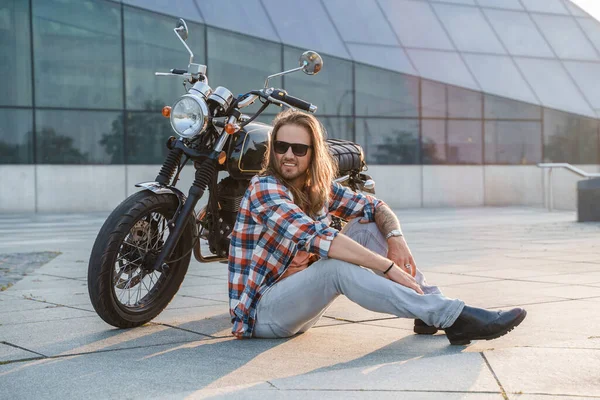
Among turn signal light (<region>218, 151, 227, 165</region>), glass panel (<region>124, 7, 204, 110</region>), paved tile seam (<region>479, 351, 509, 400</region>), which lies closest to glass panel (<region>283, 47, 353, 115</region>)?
glass panel (<region>124, 7, 204, 110</region>)

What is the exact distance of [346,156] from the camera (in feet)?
20.7

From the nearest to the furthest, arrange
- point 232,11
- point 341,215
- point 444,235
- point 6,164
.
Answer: point 341,215, point 444,235, point 6,164, point 232,11

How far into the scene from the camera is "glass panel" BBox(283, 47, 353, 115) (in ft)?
73.7

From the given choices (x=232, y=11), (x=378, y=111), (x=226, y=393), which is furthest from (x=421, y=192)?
(x=226, y=393)

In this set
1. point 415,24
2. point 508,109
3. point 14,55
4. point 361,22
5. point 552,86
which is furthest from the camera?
point 552,86

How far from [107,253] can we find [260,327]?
830 millimetres

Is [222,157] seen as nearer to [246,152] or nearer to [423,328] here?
[246,152]

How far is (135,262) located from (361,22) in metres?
19.2

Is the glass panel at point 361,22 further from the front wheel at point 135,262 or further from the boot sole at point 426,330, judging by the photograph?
the boot sole at point 426,330

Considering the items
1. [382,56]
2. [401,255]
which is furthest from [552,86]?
[401,255]

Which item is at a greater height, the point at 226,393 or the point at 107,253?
the point at 107,253

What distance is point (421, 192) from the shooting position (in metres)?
23.9

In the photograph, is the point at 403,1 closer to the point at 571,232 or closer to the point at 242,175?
the point at 571,232

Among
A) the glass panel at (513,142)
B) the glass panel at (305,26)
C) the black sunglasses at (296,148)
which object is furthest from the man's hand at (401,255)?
the glass panel at (513,142)
